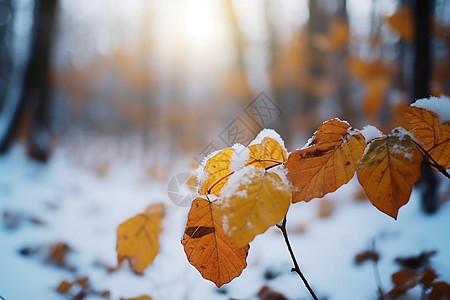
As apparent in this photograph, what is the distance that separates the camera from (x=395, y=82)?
3.49m

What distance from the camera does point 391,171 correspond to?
49cm

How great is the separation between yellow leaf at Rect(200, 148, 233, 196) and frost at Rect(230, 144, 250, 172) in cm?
1

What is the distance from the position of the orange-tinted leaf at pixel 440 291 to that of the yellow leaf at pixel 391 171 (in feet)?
1.76

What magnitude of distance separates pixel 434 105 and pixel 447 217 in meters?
1.15

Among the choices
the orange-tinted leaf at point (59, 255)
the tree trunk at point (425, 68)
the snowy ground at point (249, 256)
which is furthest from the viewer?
the tree trunk at point (425, 68)

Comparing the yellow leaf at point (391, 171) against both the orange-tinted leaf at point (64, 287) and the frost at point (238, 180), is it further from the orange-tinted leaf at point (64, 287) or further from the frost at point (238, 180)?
the orange-tinted leaf at point (64, 287)

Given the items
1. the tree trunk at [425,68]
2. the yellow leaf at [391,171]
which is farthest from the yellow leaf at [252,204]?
the tree trunk at [425,68]

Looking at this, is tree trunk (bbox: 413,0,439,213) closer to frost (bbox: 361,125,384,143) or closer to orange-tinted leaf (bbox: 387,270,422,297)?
orange-tinted leaf (bbox: 387,270,422,297)

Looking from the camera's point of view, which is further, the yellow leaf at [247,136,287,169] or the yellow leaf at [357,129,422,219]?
the yellow leaf at [247,136,287,169]

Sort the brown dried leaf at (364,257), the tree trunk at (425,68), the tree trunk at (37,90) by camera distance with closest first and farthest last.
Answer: the brown dried leaf at (364,257)
the tree trunk at (425,68)
the tree trunk at (37,90)

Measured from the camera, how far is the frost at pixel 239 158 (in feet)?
1.85

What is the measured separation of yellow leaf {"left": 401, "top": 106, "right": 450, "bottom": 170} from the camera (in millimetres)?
555

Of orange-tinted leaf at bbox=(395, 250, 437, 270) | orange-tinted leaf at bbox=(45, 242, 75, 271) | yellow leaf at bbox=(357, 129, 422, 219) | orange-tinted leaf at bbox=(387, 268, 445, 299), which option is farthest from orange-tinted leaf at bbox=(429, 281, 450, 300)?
orange-tinted leaf at bbox=(45, 242, 75, 271)

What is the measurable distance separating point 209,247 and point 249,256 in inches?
39.5
